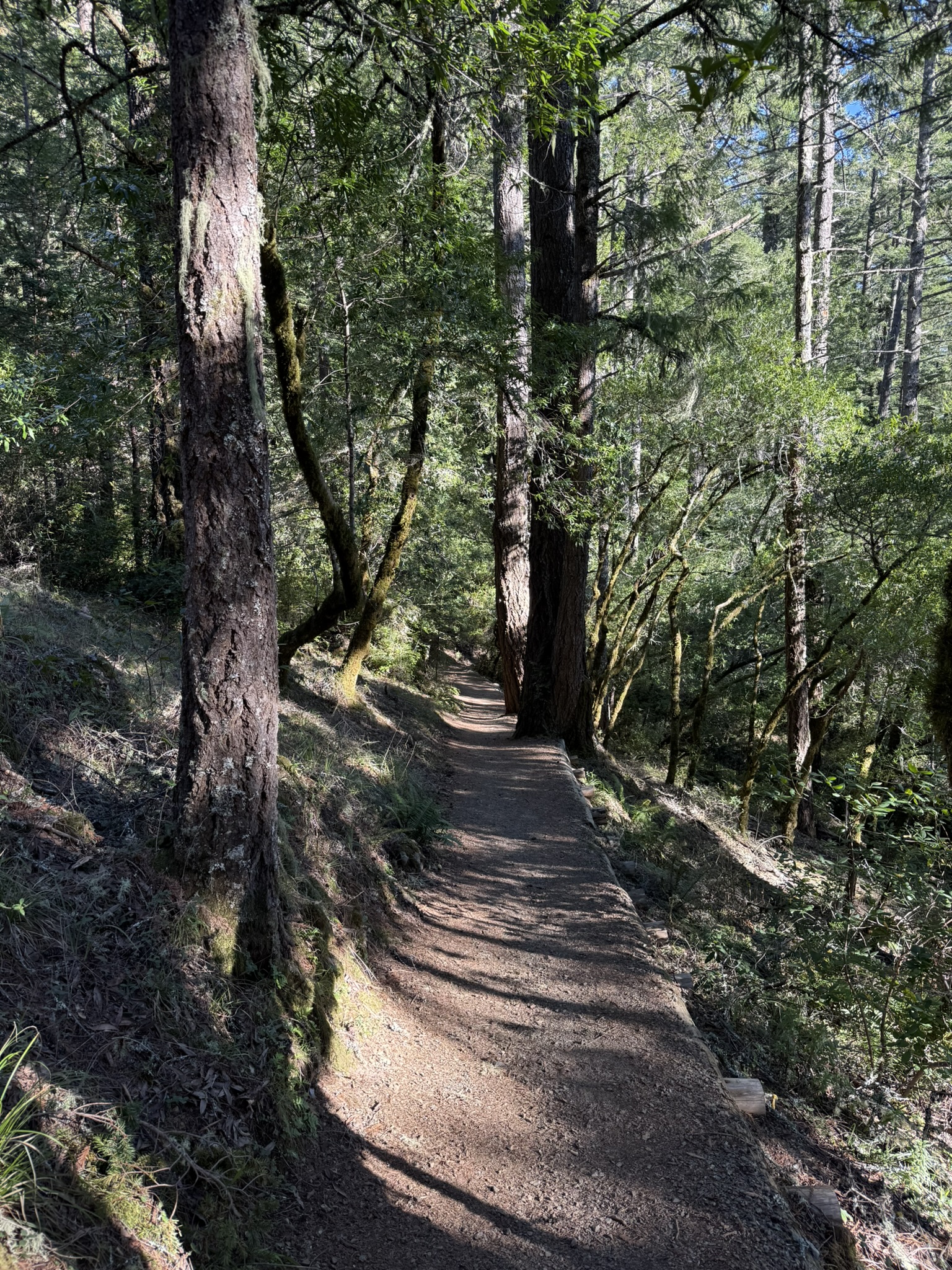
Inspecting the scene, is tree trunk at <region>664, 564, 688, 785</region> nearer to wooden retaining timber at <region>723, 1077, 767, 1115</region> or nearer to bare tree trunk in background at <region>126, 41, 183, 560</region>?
bare tree trunk in background at <region>126, 41, 183, 560</region>

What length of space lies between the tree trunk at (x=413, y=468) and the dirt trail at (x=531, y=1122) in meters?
4.75

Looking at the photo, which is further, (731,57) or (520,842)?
(520,842)

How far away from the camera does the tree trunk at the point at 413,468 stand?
7484mm

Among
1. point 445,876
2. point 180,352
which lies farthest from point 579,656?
point 180,352

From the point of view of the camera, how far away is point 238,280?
3545mm

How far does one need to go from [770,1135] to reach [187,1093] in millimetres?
2902

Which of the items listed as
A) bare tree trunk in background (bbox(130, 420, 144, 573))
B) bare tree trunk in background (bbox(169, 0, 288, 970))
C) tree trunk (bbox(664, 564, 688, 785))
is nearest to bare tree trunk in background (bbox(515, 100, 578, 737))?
tree trunk (bbox(664, 564, 688, 785))

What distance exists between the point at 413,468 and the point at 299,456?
6.23 feet

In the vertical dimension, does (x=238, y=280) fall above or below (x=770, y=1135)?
above

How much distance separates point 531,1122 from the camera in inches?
146

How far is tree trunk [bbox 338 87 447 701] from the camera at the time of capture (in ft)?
24.6

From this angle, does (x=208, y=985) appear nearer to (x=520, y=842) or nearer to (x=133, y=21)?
(x=520, y=842)

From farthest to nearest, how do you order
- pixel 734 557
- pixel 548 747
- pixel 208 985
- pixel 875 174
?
pixel 875 174 → pixel 734 557 → pixel 548 747 → pixel 208 985

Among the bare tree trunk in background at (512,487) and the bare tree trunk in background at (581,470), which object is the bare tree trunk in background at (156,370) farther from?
the bare tree trunk in background at (581,470)
